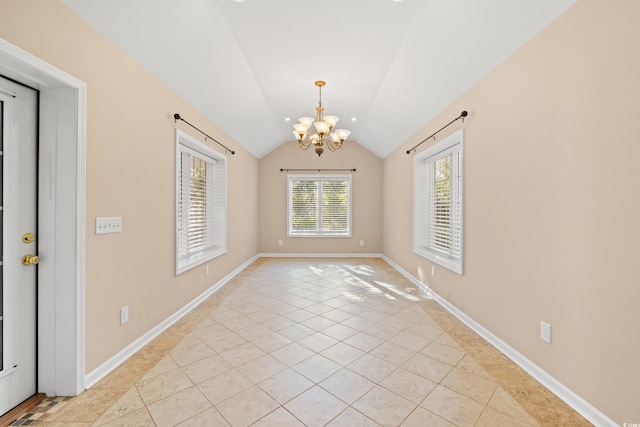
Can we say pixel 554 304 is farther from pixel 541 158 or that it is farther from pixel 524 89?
pixel 524 89

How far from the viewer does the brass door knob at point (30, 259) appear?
5.58ft

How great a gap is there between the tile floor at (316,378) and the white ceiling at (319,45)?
2.45 m

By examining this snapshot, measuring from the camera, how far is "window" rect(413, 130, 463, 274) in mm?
3543

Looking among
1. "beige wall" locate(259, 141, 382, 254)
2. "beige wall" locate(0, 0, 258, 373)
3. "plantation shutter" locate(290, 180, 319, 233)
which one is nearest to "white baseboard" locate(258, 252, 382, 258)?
"beige wall" locate(259, 141, 382, 254)

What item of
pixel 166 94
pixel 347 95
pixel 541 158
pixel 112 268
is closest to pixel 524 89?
pixel 541 158

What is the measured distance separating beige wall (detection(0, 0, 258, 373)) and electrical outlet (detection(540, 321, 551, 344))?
3.07 metres

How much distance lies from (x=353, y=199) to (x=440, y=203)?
3.06 meters

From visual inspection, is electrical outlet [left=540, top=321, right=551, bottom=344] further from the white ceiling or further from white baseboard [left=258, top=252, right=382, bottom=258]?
white baseboard [left=258, top=252, right=382, bottom=258]

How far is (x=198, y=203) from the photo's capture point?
13.8ft

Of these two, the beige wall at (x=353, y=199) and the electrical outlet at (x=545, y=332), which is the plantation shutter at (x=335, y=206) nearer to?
the beige wall at (x=353, y=199)

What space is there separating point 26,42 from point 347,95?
3.55m

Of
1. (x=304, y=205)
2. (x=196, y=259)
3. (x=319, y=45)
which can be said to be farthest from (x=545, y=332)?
(x=304, y=205)

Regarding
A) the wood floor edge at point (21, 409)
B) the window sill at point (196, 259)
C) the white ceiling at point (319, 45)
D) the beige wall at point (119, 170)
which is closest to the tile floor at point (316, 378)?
the wood floor edge at point (21, 409)

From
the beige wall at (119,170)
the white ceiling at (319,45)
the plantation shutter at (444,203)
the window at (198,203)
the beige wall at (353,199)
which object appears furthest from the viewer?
the beige wall at (353,199)
